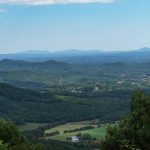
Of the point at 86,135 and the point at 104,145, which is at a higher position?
the point at 104,145

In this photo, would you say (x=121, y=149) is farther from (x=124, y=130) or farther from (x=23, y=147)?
(x=23, y=147)

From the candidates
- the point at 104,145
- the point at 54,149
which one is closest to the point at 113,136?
the point at 104,145

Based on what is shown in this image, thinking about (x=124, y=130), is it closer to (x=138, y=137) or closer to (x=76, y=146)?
(x=138, y=137)

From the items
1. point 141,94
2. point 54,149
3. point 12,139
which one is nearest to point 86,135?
point 54,149

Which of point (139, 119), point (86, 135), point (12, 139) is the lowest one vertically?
point (86, 135)

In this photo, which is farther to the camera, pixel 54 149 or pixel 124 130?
pixel 54 149

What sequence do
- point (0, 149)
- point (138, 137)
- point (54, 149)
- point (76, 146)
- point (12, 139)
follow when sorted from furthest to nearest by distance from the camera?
point (76, 146), point (54, 149), point (12, 139), point (138, 137), point (0, 149)

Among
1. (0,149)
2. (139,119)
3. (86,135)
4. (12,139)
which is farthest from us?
(86,135)
